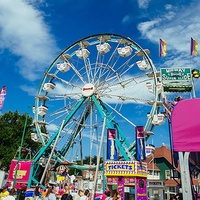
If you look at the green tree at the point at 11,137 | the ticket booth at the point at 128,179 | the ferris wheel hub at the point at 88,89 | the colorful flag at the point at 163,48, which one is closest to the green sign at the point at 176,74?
the colorful flag at the point at 163,48

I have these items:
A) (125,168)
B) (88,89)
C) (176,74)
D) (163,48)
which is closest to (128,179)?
(125,168)

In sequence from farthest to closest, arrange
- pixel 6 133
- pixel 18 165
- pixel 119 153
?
pixel 6 133, pixel 18 165, pixel 119 153

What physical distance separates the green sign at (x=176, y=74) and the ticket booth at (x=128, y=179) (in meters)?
8.88

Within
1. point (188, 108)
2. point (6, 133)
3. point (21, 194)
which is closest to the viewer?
point (188, 108)

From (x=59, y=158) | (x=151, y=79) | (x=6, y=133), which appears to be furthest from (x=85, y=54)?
(x=6, y=133)

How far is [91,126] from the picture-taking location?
2369 cm

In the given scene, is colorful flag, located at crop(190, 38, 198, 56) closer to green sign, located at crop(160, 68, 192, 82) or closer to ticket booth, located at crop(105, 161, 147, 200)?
green sign, located at crop(160, 68, 192, 82)

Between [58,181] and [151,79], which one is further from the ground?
[151,79]

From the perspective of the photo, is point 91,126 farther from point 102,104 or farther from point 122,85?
point 122,85

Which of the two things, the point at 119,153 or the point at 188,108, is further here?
the point at 119,153

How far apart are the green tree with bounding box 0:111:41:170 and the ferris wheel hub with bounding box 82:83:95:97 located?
1565cm

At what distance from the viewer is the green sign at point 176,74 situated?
23.5 metres

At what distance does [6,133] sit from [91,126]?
16898 mm

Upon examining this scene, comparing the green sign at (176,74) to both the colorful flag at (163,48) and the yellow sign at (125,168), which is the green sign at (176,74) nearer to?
the colorful flag at (163,48)
